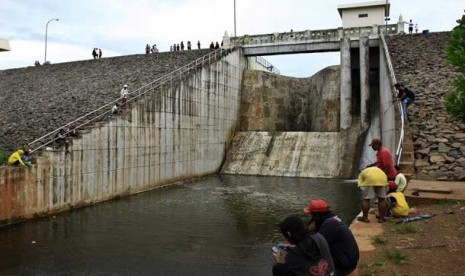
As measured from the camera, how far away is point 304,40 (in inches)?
1084

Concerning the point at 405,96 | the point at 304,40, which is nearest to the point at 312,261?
the point at 405,96

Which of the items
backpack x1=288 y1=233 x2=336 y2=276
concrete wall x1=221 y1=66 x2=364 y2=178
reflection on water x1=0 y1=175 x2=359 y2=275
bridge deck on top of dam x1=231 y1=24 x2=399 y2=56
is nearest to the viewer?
backpack x1=288 y1=233 x2=336 y2=276

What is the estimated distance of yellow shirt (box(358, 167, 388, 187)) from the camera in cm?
799

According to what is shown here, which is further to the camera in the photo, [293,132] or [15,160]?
[293,132]

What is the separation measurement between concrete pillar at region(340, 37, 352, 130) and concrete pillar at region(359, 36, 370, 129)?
695 millimetres

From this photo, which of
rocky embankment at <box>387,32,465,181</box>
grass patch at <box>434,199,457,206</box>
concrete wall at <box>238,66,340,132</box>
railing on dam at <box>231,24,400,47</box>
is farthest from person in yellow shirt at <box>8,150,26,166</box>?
railing on dam at <box>231,24,400,47</box>

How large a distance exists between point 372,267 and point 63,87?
77.9 ft

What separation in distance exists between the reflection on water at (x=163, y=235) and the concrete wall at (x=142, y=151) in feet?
2.19

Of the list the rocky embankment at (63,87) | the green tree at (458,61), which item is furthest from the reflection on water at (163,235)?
the rocky embankment at (63,87)

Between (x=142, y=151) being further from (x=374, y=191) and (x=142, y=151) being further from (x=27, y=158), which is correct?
(x=374, y=191)

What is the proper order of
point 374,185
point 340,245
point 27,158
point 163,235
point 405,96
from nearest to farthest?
point 340,245
point 374,185
point 163,235
point 27,158
point 405,96

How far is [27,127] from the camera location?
1828 cm

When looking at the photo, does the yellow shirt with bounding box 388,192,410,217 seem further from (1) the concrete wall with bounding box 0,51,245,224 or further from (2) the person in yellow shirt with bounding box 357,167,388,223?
(1) the concrete wall with bounding box 0,51,245,224

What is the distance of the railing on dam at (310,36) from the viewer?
26703mm
